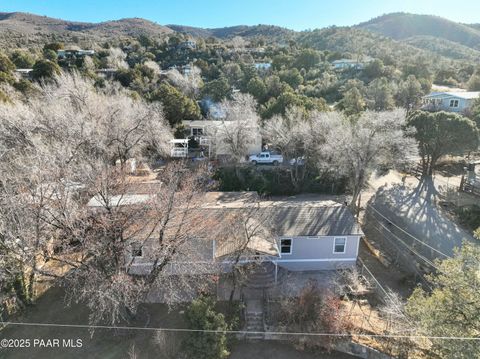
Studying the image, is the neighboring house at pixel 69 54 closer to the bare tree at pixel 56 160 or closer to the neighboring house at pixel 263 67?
the bare tree at pixel 56 160

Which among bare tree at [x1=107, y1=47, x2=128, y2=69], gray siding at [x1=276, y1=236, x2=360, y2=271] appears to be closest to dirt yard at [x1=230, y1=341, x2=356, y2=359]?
gray siding at [x1=276, y1=236, x2=360, y2=271]

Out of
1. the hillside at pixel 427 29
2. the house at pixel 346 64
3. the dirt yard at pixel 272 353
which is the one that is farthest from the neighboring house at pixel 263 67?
the hillside at pixel 427 29

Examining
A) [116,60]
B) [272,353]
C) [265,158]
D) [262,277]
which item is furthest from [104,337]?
[116,60]

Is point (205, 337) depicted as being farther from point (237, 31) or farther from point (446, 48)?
point (237, 31)

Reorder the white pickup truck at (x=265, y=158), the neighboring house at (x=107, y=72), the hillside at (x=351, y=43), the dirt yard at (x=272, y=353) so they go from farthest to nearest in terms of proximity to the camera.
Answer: the hillside at (x=351, y=43) < the neighboring house at (x=107, y=72) < the white pickup truck at (x=265, y=158) < the dirt yard at (x=272, y=353)

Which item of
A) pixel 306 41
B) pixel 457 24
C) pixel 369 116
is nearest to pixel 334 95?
pixel 369 116

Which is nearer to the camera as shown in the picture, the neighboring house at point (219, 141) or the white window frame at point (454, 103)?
the neighboring house at point (219, 141)
